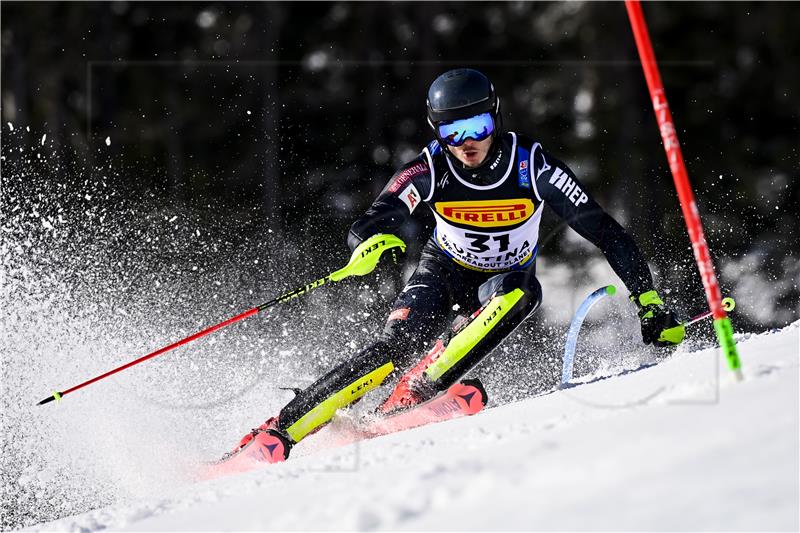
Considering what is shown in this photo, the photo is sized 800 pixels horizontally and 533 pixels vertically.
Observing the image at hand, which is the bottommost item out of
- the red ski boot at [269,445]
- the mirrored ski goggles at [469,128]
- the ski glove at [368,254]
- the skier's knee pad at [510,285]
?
the red ski boot at [269,445]

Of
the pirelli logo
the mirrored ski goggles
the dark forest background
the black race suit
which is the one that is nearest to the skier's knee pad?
the black race suit

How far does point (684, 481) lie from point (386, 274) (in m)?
12.8

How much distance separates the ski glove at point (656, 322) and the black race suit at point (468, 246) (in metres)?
0.07

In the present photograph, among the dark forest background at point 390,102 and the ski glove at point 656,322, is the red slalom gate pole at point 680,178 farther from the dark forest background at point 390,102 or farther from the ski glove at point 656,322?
the dark forest background at point 390,102

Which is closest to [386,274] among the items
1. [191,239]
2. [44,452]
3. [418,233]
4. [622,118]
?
[418,233]

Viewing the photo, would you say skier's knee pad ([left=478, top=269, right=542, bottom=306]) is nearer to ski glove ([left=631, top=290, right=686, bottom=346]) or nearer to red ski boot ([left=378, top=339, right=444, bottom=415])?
red ski boot ([left=378, top=339, right=444, bottom=415])

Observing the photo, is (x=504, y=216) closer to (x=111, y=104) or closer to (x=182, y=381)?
(x=182, y=381)

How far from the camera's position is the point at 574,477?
2426 mm

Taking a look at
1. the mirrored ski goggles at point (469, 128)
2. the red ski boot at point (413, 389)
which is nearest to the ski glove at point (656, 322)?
the red ski boot at point (413, 389)

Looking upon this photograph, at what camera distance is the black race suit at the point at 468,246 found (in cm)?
481

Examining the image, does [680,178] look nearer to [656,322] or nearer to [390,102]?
[656,322]

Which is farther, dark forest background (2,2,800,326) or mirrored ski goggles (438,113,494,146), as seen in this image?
dark forest background (2,2,800,326)

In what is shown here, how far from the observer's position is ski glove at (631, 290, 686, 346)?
4.74 meters

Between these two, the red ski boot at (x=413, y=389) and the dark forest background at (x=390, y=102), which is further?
the dark forest background at (x=390, y=102)
